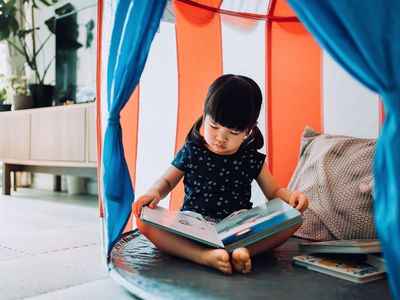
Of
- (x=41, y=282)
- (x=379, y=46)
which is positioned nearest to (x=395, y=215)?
(x=379, y=46)

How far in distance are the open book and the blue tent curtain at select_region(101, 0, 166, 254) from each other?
0.15 metres

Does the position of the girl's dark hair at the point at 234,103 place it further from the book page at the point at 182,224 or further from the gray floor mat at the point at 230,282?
the gray floor mat at the point at 230,282

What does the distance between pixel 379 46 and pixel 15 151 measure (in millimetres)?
3326

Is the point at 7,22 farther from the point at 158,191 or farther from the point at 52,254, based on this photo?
the point at 158,191

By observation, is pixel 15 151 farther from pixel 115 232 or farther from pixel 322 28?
pixel 322 28

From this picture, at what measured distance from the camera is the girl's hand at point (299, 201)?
1.21 m

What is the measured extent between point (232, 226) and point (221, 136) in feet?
0.87

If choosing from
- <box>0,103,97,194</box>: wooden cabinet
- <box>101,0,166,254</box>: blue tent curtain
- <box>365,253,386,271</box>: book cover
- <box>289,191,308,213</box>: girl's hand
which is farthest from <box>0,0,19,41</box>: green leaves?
<box>365,253,386,271</box>: book cover

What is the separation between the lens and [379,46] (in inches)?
28.4

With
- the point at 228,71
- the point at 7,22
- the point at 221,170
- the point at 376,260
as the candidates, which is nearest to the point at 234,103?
the point at 221,170

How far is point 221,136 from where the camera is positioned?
1252 mm

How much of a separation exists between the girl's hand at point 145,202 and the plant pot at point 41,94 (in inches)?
104

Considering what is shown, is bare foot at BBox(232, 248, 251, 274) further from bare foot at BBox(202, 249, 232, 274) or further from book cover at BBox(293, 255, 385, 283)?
book cover at BBox(293, 255, 385, 283)

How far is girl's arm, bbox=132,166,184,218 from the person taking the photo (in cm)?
119
